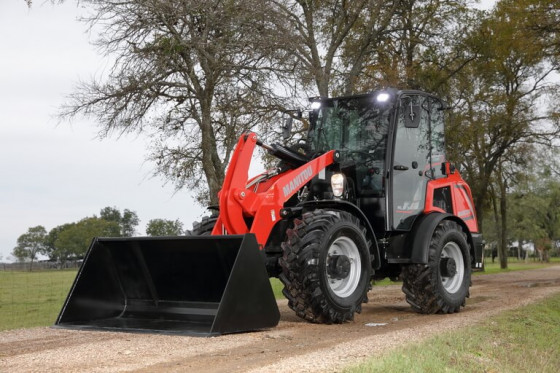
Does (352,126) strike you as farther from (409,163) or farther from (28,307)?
(28,307)

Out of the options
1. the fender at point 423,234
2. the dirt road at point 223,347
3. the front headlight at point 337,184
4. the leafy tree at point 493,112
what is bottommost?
the dirt road at point 223,347

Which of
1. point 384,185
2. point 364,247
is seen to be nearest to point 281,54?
point 384,185

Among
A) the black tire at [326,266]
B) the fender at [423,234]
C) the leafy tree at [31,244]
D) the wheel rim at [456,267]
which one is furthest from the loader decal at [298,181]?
the leafy tree at [31,244]

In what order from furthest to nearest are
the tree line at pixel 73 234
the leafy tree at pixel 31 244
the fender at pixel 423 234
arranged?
the leafy tree at pixel 31 244 < the tree line at pixel 73 234 < the fender at pixel 423 234

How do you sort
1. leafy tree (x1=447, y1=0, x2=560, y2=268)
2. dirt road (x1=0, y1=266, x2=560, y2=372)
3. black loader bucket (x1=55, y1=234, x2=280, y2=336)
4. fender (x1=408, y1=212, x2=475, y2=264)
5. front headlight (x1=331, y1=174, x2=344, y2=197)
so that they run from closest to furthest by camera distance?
dirt road (x1=0, y1=266, x2=560, y2=372) < black loader bucket (x1=55, y1=234, x2=280, y2=336) < front headlight (x1=331, y1=174, x2=344, y2=197) < fender (x1=408, y1=212, x2=475, y2=264) < leafy tree (x1=447, y1=0, x2=560, y2=268)

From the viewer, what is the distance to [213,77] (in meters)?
15.5

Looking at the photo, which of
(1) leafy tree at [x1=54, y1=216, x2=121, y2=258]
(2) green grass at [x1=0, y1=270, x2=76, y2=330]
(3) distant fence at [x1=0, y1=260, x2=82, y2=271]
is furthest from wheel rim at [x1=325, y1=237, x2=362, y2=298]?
(1) leafy tree at [x1=54, y1=216, x2=121, y2=258]

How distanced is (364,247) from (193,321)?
2319mm

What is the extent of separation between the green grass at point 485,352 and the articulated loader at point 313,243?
1.48 m

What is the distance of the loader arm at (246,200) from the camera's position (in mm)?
8406

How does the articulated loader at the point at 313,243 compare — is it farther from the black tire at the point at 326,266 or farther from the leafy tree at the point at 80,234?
the leafy tree at the point at 80,234

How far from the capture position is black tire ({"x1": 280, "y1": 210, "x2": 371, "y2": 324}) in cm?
812

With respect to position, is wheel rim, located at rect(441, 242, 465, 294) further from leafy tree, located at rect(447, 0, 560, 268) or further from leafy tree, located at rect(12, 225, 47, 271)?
leafy tree, located at rect(12, 225, 47, 271)

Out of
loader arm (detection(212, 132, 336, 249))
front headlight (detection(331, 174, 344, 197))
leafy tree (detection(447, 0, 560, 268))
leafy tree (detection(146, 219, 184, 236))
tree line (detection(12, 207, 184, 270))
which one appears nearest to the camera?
loader arm (detection(212, 132, 336, 249))
